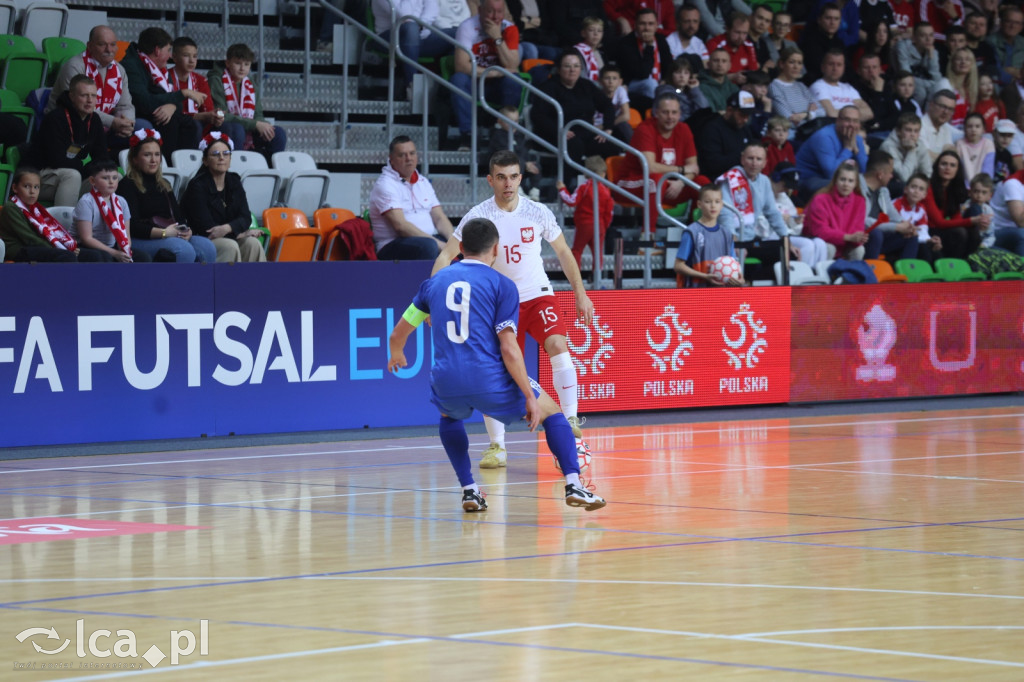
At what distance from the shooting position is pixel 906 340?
1709 cm

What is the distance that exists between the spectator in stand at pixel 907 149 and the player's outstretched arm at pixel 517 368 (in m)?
12.7

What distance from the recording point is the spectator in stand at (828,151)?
765 inches

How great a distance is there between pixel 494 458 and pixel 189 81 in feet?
21.5

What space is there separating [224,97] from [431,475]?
6.58 meters

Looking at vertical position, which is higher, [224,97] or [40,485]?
[224,97]

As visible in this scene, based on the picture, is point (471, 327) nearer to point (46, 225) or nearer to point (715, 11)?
point (46, 225)

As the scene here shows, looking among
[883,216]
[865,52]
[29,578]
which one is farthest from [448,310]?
[865,52]

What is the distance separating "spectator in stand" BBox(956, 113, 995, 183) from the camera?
20.8 metres

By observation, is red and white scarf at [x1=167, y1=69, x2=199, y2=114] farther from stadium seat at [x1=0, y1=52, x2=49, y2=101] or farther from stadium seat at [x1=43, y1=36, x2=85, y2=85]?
stadium seat at [x1=0, y1=52, x2=49, y2=101]

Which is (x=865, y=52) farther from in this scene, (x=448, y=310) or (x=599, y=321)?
(x=448, y=310)

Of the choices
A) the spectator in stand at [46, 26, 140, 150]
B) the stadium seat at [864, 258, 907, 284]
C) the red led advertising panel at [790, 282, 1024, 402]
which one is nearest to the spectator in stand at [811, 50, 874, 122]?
the stadium seat at [864, 258, 907, 284]

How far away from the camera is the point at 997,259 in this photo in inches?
753

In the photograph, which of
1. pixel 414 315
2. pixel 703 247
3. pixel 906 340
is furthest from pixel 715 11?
pixel 414 315

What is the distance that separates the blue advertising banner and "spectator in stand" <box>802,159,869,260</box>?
6290mm
